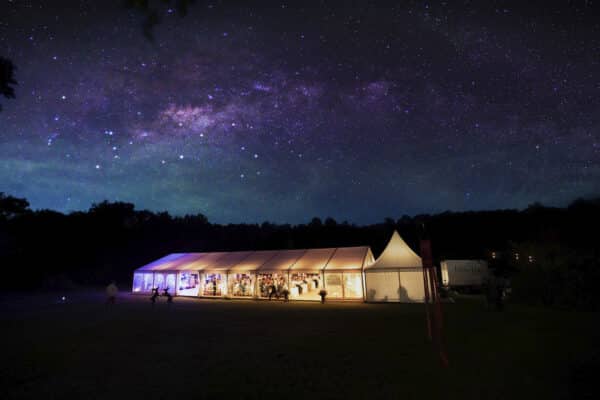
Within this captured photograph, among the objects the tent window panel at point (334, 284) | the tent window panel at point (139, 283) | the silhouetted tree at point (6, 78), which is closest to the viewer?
the silhouetted tree at point (6, 78)

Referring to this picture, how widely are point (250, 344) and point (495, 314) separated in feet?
25.6

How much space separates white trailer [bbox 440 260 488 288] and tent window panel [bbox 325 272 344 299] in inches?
407

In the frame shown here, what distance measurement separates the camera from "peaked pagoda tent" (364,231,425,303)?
13.4m

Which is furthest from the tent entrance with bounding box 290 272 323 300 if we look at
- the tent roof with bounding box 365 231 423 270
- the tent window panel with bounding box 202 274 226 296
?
the tent window panel with bounding box 202 274 226 296

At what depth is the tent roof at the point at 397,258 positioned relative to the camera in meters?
13.6

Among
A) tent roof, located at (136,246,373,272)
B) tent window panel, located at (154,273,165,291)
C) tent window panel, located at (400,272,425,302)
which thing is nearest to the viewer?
tent window panel, located at (400,272,425,302)

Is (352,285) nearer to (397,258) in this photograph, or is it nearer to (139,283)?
(397,258)

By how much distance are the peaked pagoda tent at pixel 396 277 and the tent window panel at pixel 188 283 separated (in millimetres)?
9491

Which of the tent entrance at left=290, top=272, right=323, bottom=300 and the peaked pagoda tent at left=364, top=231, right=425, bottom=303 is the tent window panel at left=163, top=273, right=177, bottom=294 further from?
the peaked pagoda tent at left=364, top=231, right=425, bottom=303

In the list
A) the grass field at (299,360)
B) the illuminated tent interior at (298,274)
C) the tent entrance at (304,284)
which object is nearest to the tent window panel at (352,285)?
the illuminated tent interior at (298,274)

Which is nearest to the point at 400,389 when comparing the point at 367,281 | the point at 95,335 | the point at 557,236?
the point at 95,335

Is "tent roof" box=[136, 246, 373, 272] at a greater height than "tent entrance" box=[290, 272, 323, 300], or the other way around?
"tent roof" box=[136, 246, 373, 272]

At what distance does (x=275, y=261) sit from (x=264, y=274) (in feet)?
2.79

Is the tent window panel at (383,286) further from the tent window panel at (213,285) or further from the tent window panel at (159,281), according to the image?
the tent window panel at (159,281)
